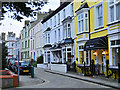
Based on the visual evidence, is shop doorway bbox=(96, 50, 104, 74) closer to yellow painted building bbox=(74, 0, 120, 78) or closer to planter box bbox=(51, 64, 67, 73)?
yellow painted building bbox=(74, 0, 120, 78)

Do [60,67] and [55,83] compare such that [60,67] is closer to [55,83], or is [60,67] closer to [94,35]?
[94,35]

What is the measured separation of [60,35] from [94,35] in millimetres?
11493

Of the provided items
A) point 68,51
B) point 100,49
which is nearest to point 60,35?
point 68,51

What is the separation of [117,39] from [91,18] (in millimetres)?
5810

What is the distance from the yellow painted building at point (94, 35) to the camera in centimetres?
1673

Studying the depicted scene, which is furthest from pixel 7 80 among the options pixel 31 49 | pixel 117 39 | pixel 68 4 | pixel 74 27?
pixel 31 49

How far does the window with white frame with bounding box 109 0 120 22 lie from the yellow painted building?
0.70ft

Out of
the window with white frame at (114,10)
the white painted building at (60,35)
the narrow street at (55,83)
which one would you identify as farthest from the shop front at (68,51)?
the window with white frame at (114,10)

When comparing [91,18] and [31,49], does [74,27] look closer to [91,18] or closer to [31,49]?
[91,18]

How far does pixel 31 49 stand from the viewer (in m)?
50.2

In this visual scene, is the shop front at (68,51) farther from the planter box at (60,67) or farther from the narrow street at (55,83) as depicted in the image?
the narrow street at (55,83)

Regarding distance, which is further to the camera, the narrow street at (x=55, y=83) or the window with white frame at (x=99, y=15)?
the window with white frame at (x=99, y=15)

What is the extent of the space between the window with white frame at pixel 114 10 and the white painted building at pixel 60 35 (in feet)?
31.4

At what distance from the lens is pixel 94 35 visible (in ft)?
63.5
